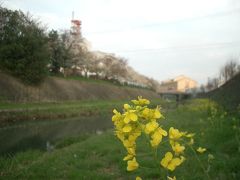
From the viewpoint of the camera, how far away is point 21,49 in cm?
3384

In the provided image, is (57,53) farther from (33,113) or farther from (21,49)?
(33,113)

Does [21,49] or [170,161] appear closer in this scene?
[170,161]

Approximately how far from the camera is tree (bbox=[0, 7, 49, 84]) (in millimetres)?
34219

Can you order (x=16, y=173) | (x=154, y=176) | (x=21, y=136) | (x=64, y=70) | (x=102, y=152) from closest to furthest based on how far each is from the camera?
(x=154, y=176) → (x=16, y=173) → (x=102, y=152) → (x=21, y=136) → (x=64, y=70)

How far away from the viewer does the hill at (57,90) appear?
32438 mm

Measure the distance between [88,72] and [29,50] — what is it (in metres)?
33.0

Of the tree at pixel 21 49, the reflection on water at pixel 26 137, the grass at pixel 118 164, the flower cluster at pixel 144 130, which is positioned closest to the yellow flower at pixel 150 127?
the flower cluster at pixel 144 130

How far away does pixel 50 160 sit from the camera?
28.1 ft

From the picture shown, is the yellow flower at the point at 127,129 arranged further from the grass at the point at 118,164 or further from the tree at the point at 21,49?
the tree at the point at 21,49

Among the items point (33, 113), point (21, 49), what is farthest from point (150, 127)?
point (21, 49)

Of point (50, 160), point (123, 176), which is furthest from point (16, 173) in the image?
point (123, 176)

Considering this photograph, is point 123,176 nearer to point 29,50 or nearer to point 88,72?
point 29,50

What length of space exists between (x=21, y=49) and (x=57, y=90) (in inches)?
381

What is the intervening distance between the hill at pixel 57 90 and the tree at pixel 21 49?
1.23 metres
